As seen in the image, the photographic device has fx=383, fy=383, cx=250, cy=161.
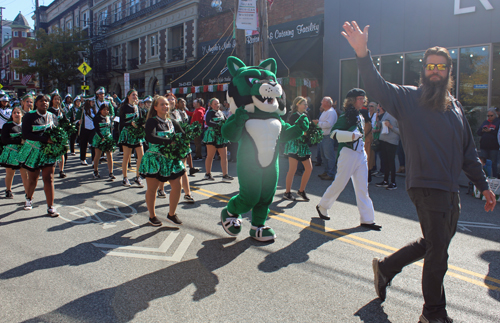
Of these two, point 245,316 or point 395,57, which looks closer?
point 245,316

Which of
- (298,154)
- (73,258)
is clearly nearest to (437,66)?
(73,258)

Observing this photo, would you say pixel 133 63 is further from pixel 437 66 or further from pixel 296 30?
pixel 437 66

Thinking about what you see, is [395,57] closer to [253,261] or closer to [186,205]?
[186,205]

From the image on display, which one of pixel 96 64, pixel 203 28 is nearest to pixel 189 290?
pixel 203 28

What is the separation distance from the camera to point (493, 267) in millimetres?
4125

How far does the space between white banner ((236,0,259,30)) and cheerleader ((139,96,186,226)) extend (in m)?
6.46

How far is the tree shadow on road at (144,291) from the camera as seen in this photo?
3.11m

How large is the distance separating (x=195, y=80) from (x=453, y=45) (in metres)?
12.1

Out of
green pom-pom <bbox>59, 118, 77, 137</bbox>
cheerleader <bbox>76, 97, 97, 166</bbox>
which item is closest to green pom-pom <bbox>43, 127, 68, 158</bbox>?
green pom-pom <bbox>59, 118, 77, 137</bbox>

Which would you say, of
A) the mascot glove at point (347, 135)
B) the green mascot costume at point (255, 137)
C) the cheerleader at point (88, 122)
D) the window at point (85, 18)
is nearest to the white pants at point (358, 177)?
the mascot glove at point (347, 135)

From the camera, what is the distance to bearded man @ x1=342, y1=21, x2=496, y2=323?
284 centimetres

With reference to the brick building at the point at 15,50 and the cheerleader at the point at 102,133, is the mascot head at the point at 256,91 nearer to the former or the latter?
the cheerleader at the point at 102,133

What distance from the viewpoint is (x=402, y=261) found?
3.22 m

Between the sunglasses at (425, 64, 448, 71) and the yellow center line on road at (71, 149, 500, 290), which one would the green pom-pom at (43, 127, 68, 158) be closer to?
the yellow center line on road at (71, 149, 500, 290)
